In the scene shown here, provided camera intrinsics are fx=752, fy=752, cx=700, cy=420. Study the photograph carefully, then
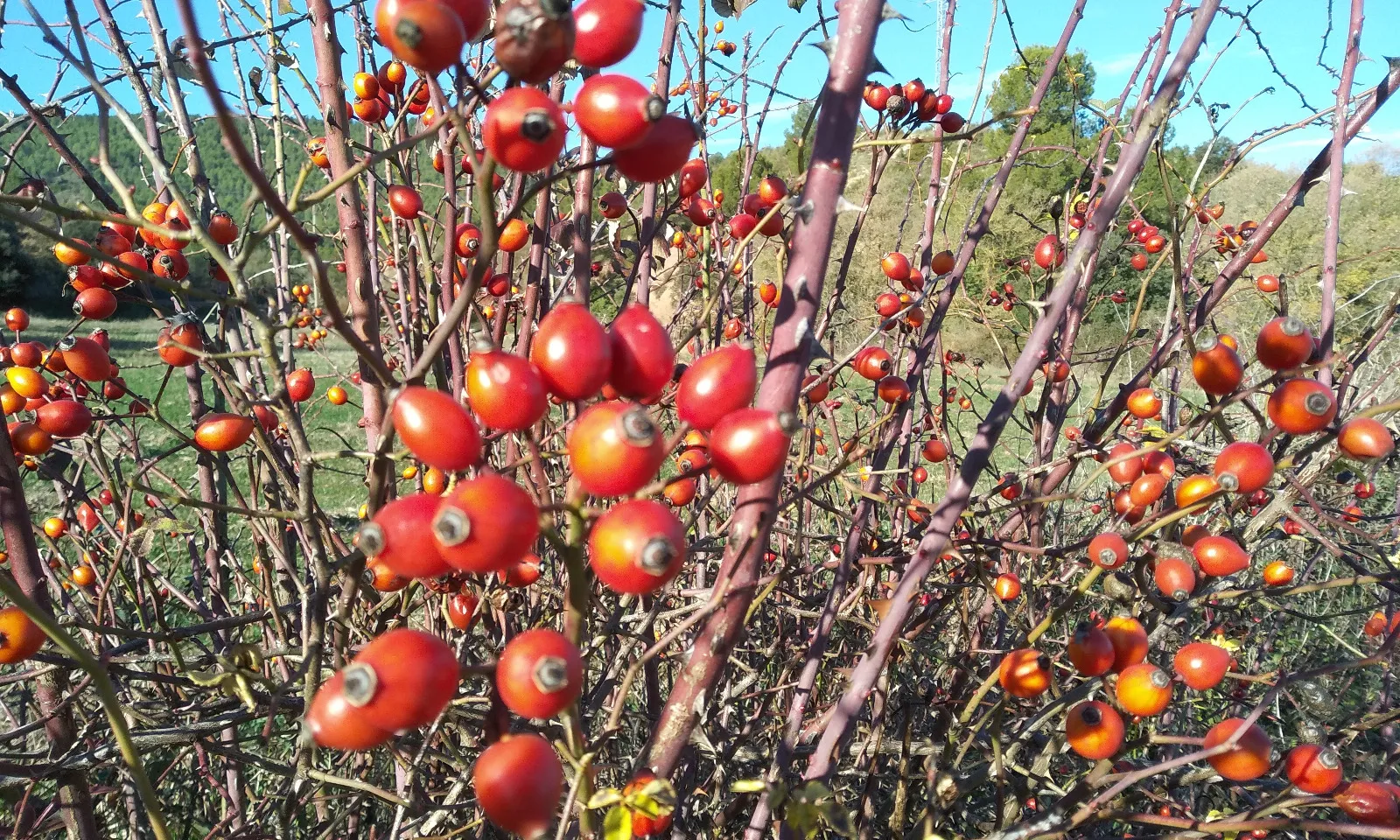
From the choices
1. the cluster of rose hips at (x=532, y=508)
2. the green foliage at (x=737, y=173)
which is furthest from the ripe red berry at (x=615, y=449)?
the green foliage at (x=737, y=173)

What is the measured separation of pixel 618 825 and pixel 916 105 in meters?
1.70

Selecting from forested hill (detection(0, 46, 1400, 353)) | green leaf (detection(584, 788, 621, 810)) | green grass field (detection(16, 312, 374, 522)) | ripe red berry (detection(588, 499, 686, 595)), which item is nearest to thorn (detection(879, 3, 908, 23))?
ripe red berry (detection(588, 499, 686, 595))

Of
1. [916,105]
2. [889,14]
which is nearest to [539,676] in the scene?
[889,14]

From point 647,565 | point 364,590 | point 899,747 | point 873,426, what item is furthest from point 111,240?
point 899,747

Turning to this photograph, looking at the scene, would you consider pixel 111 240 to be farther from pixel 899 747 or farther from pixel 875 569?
pixel 899 747

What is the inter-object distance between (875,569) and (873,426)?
64cm

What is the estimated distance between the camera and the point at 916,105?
183 cm

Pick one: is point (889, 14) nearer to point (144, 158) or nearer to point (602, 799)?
point (602, 799)

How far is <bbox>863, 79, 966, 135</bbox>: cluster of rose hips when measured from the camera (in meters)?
1.79

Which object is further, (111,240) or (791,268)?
(111,240)

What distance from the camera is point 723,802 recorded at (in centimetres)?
204

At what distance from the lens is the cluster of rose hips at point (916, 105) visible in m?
1.79

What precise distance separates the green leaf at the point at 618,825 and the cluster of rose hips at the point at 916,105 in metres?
1.58

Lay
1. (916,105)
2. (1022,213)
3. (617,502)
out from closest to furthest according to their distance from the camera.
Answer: (617,502) < (916,105) < (1022,213)
